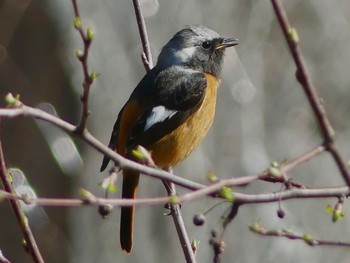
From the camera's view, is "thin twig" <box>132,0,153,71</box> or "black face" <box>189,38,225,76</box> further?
"black face" <box>189,38,225,76</box>

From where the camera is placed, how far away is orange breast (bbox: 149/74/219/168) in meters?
3.88

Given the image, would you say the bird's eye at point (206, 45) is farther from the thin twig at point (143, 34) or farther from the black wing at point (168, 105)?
the thin twig at point (143, 34)

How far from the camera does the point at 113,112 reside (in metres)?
5.14

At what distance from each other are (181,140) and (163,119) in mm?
157

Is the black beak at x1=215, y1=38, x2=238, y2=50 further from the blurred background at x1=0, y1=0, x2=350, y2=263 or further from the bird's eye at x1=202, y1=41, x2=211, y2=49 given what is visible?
the blurred background at x1=0, y1=0, x2=350, y2=263

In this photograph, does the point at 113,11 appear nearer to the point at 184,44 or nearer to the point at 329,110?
the point at 184,44

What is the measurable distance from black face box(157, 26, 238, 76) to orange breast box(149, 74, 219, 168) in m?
0.38

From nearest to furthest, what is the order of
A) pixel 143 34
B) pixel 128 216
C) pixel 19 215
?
1. pixel 19 215
2. pixel 143 34
3. pixel 128 216

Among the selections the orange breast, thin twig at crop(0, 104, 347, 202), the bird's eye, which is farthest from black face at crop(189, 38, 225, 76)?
thin twig at crop(0, 104, 347, 202)

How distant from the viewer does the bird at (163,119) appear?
12.2 feet

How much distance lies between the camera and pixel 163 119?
3.83m

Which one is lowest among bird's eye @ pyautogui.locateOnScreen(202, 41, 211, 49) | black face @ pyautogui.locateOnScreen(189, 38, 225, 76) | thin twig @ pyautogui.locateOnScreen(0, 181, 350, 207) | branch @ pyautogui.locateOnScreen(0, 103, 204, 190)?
black face @ pyautogui.locateOnScreen(189, 38, 225, 76)

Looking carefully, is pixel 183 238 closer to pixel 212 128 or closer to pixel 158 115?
pixel 158 115

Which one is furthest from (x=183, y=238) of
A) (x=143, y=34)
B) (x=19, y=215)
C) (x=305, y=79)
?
(x=305, y=79)
